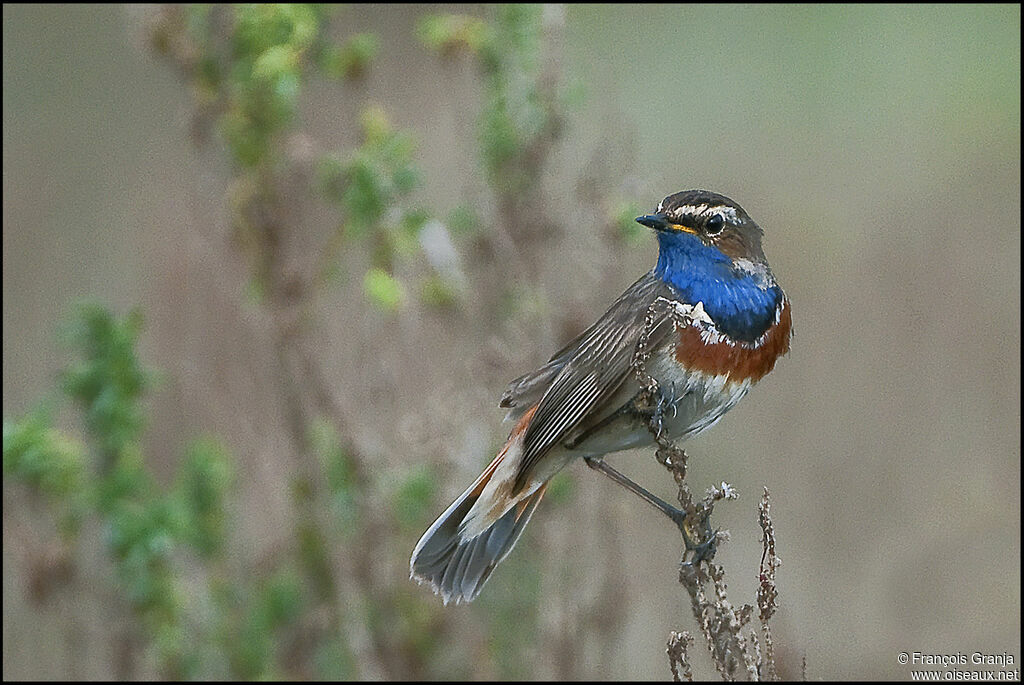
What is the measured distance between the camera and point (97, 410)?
5.24m

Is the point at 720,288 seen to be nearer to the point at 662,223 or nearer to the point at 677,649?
the point at 662,223

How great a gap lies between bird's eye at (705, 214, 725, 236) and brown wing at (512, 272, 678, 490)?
19cm

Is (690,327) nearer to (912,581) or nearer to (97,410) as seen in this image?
(97,410)

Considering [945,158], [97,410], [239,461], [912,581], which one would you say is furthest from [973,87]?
[97,410]

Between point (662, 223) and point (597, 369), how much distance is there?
17.5 inches

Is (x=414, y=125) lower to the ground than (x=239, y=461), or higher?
higher

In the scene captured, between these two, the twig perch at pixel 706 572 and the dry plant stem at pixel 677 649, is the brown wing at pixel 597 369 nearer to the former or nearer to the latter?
the twig perch at pixel 706 572

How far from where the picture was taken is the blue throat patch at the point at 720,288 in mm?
3738

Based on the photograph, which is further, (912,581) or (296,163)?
(912,581)

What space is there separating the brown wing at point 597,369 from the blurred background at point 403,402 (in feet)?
3.64

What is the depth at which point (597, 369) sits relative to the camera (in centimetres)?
382

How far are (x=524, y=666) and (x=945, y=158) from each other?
265 inches

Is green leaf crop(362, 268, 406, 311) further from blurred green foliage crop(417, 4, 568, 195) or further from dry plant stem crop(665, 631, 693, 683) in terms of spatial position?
dry plant stem crop(665, 631, 693, 683)

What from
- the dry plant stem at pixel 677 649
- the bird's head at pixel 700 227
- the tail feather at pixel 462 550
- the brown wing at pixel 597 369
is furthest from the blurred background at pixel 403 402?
the dry plant stem at pixel 677 649
